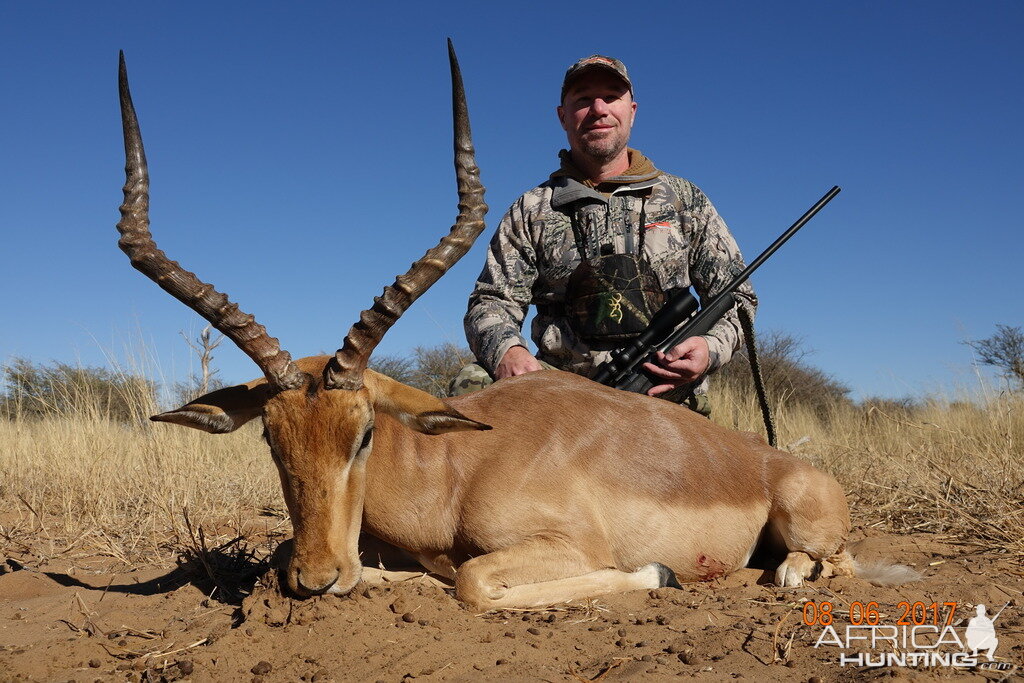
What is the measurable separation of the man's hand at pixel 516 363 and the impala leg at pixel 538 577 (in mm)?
2133

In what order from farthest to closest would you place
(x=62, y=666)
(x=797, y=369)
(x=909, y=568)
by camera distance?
(x=797, y=369), (x=909, y=568), (x=62, y=666)

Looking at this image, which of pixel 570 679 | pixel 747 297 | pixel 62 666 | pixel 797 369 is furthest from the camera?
pixel 797 369

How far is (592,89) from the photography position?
719cm

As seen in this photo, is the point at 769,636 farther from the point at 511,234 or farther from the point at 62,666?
the point at 511,234

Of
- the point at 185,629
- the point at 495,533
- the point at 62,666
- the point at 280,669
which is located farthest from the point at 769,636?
the point at 62,666

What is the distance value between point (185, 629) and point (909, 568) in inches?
154

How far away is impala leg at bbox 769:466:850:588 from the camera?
191 inches

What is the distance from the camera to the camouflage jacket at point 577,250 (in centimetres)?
683

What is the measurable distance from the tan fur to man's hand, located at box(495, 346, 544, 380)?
0.91 m

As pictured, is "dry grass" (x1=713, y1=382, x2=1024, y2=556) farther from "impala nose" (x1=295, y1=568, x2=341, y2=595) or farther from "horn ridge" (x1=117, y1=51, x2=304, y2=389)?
"horn ridge" (x1=117, y1=51, x2=304, y2=389)

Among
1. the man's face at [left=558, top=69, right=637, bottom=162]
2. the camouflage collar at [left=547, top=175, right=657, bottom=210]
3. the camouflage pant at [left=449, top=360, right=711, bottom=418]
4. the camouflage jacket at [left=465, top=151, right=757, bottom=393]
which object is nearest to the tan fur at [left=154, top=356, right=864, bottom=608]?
the camouflage pant at [left=449, top=360, right=711, bottom=418]

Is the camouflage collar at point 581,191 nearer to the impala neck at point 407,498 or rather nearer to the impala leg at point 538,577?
the impala neck at point 407,498

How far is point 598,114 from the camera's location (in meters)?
7.04

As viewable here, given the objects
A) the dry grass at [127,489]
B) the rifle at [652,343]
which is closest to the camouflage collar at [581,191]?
the rifle at [652,343]
